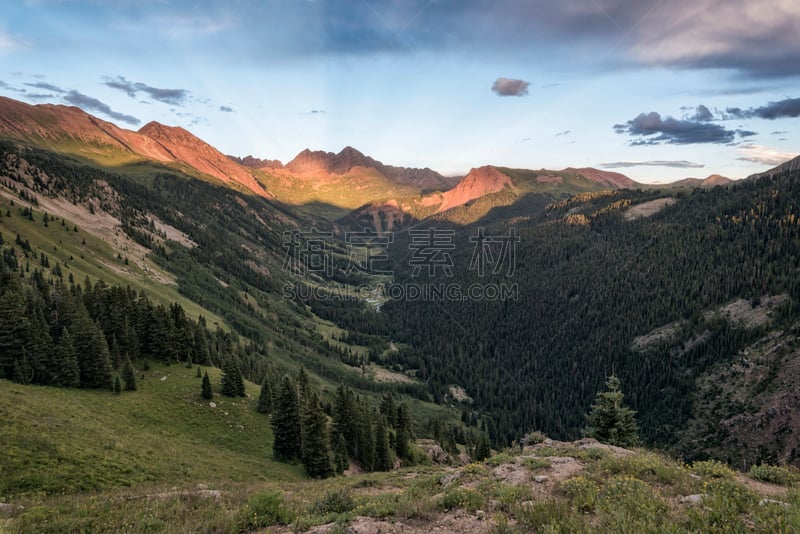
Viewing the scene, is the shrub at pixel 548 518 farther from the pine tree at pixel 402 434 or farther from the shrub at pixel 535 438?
the pine tree at pixel 402 434

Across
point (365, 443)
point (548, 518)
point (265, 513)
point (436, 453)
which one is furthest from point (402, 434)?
point (548, 518)

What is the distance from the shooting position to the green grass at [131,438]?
72.8ft

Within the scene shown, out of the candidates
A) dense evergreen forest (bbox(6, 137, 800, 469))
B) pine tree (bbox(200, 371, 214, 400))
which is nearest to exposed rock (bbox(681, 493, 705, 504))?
dense evergreen forest (bbox(6, 137, 800, 469))

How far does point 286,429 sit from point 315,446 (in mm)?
3683

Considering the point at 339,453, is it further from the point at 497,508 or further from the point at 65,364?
the point at 497,508

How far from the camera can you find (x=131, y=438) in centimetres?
3102

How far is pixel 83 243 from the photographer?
414ft

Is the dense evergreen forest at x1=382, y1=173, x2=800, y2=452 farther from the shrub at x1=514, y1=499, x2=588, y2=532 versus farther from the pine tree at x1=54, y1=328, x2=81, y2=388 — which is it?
the shrub at x1=514, y1=499, x2=588, y2=532

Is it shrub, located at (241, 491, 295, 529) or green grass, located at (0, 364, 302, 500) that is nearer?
shrub, located at (241, 491, 295, 529)

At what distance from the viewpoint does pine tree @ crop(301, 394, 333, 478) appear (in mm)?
38688

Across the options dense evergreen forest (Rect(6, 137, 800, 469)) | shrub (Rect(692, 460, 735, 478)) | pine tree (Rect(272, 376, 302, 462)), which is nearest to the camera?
shrub (Rect(692, 460, 735, 478))

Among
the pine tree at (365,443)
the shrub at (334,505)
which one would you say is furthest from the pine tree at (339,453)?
the shrub at (334,505)

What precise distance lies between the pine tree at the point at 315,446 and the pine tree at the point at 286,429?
1079 millimetres

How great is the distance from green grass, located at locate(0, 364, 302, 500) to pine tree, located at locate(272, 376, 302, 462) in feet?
5.17
